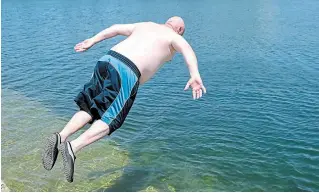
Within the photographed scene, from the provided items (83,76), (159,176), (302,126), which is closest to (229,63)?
(83,76)

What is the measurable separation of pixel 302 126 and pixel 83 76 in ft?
50.1

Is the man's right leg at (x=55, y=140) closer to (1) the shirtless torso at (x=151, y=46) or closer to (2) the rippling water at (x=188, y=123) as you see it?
(1) the shirtless torso at (x=151, y=46)

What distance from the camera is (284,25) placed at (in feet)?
160

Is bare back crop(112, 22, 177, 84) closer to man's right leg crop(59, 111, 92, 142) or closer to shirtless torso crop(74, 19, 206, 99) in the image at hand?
shirtless torso crop(74, 19, 206, 99)

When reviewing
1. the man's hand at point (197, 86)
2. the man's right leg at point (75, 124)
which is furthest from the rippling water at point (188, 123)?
the man's hand at point (197, 86)

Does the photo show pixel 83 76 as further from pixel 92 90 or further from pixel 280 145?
pixel 92 90

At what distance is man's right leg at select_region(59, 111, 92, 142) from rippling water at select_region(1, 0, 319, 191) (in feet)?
14.9

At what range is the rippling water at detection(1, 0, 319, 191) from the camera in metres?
12.8

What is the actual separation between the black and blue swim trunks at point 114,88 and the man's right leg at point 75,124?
118 mm

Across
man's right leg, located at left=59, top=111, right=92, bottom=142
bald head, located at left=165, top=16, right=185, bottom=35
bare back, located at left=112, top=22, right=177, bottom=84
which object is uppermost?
bald head, located at left=165, top=16, right=185, bottom=35

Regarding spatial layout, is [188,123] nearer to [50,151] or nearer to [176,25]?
[176,25]

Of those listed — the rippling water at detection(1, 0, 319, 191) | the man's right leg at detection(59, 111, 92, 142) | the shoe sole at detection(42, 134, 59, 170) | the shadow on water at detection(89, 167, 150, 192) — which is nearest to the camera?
the shoe sole at detection(42, 134, 59, 170)

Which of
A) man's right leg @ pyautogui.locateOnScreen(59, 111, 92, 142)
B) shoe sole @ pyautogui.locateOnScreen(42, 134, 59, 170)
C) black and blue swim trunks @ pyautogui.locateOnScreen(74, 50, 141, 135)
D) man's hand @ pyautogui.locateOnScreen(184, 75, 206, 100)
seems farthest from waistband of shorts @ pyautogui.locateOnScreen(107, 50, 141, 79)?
shoe sole @ pyautogui.locateOnScreen(42, 134, 59, 170)

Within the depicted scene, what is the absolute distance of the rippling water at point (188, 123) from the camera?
12.8 m
